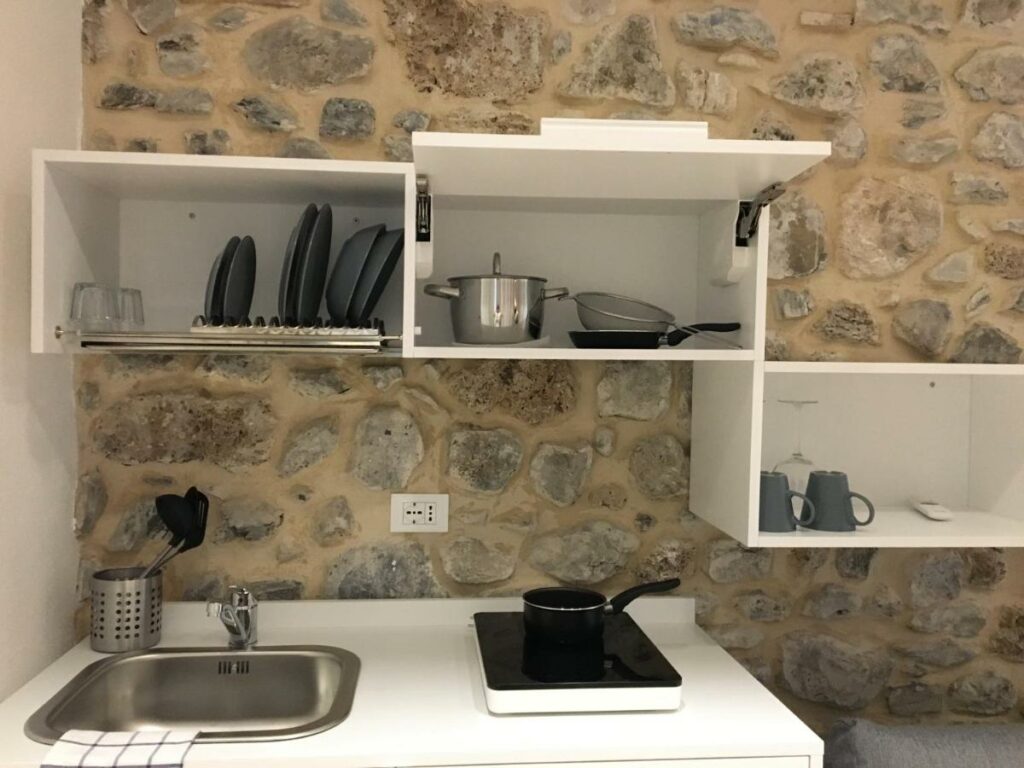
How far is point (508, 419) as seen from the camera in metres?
1.98

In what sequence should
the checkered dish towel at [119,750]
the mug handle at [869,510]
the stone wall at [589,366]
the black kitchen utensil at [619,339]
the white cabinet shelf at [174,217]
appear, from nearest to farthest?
the checkered dish towel at [119,750], the white cabinet shelf at [174,217], the black kitchen utensil at [619,339], the mug handle at [869,510], the stone wall at [589,366]

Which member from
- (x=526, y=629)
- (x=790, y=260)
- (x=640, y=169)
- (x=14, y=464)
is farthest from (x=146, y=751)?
(x=790, y=260)

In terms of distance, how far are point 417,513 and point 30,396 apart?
31.4 inches

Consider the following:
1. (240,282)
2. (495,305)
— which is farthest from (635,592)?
(240,282)

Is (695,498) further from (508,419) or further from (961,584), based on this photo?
(961,584)

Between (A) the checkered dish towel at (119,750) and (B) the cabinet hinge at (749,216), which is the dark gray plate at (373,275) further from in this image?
(A) the checkered dish towel at (119,750)

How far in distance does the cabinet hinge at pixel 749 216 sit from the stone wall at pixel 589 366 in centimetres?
29

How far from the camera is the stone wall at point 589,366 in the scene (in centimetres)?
191

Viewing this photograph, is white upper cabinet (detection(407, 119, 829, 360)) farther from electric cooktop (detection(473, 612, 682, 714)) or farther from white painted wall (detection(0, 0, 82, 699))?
white painted wall (detection(0, 0, 82, 699))

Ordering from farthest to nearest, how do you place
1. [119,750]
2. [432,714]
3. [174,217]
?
[174,217] < [432,714] < [119,750]

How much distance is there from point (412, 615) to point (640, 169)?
1060mm

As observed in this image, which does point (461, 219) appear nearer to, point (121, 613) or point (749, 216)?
point (749, 216)

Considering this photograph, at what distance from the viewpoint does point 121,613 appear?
5.73ft

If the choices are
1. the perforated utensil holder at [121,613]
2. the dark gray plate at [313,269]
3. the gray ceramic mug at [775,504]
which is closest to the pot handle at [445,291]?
the dark gray plate at [313,269]
